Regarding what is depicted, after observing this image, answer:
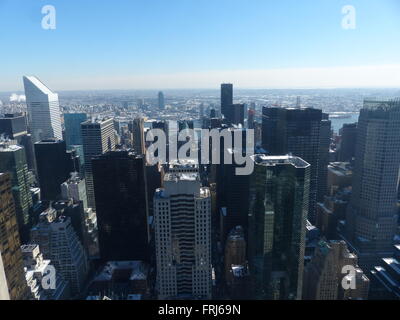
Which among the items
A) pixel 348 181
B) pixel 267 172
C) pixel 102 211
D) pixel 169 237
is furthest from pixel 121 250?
pixel 348 181

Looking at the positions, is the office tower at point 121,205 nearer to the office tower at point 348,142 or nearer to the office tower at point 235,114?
the office tower at point 235,114

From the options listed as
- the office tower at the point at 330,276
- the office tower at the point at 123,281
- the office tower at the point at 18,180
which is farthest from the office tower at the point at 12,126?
the office tower at the point at 330,276

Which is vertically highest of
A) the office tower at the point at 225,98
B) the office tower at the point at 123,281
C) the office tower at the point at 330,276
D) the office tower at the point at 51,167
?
the office tower at the point at 225,98

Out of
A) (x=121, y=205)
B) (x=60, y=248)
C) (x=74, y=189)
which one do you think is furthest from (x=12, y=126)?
(x=60, y=248)

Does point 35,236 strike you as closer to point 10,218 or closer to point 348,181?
point 10,218

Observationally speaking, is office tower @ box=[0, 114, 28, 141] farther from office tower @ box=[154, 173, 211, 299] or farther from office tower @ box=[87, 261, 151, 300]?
office tower @ box=[154, 173, 211, 299]

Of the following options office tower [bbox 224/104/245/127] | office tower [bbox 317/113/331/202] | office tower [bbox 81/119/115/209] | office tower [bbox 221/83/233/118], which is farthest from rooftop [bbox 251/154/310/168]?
office tower [bbox 224/104/245/127]
